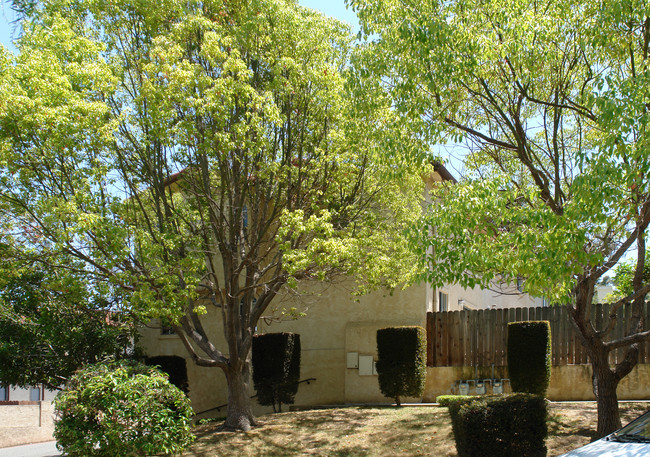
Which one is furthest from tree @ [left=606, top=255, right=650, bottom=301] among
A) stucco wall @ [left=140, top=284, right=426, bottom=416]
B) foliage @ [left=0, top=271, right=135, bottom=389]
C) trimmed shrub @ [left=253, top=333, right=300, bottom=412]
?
foliage @ [left=0, top=271, right=135, bottom=389]

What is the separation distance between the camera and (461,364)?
1563 cm

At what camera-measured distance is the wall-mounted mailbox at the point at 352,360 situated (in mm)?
16547

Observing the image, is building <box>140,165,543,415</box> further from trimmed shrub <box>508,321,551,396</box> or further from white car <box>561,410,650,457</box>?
white car <box>561,410,650,457</box>

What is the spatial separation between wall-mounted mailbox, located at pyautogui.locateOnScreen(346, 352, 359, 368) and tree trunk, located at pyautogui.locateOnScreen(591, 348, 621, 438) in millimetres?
7942

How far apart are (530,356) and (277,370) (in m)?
6.40

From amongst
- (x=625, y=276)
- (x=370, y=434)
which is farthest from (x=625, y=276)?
(x=370, y=434)

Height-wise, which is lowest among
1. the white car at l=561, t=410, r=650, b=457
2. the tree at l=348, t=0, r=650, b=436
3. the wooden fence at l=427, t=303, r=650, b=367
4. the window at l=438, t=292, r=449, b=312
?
the white car at l=561, t=410, r=650, b=457

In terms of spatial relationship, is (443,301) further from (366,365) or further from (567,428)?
(567,428)

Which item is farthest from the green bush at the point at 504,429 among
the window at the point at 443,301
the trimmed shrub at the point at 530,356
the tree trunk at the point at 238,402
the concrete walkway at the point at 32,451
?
the concrete walkway at the point at 32,451

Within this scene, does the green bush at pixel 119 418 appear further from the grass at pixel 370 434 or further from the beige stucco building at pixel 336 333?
the beige stucco building at pixel 336 333

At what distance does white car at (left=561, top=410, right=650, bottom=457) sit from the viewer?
249 inches

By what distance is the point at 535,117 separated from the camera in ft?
38.8

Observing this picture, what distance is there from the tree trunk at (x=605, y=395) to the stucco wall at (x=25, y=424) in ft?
49.5

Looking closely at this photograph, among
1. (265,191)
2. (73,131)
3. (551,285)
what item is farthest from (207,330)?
(551,285)
